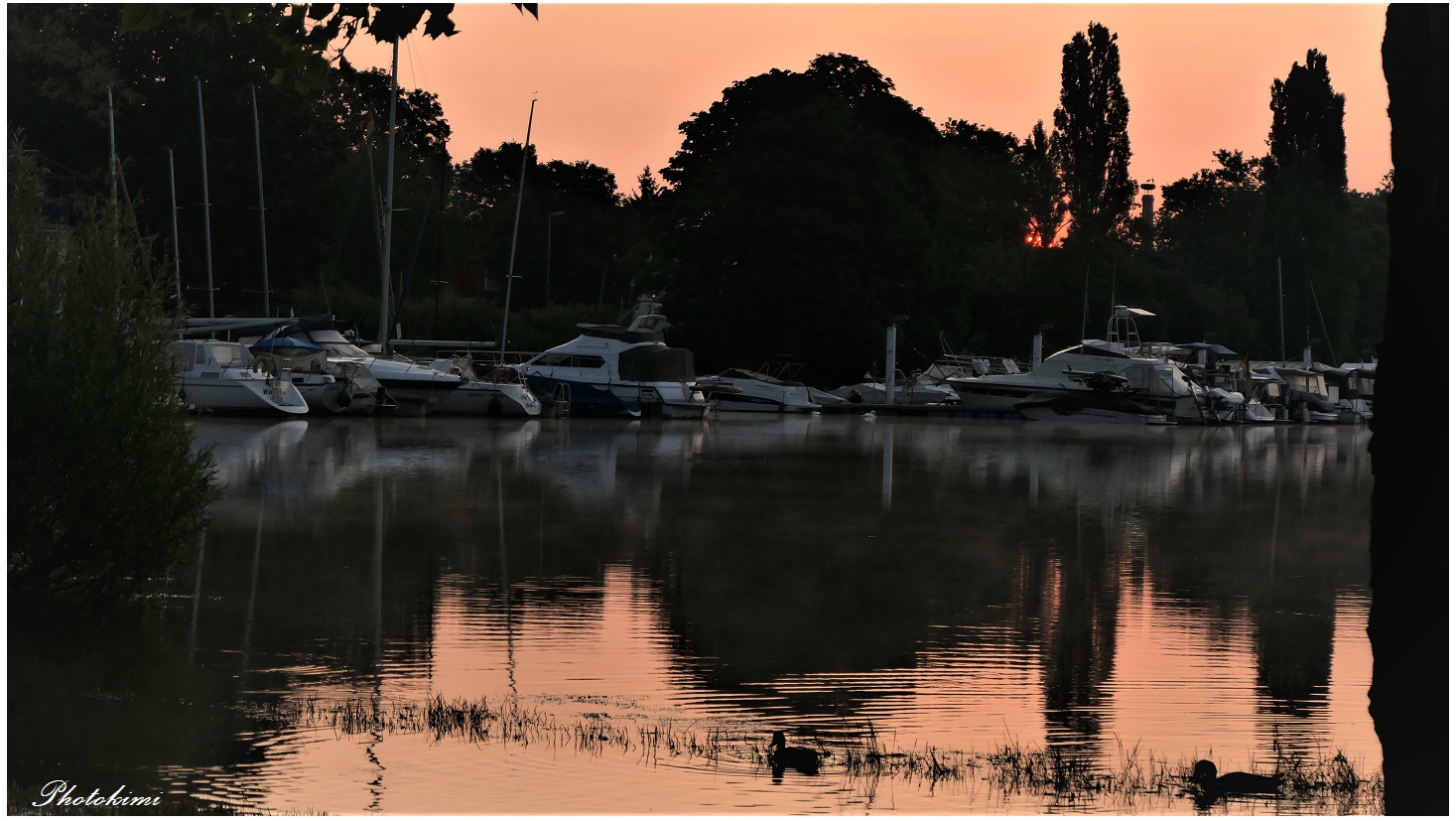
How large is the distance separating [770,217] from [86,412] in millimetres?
67939

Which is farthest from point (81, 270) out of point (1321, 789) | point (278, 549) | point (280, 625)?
point (1321, 789)

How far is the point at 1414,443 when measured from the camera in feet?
27.4

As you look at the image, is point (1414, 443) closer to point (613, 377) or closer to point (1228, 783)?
point (1228, 783)

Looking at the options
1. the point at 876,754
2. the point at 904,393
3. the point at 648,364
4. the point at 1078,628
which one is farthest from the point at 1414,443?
the point at 904,393

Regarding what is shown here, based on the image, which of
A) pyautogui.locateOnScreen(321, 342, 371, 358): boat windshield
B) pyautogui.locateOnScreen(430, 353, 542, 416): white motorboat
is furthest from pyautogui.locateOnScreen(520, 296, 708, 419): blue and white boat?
pyautogui.locateOnScreen(321, 342, 371, 358): boat windshield

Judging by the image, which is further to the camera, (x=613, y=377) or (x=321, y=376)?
(x=613, y=377)

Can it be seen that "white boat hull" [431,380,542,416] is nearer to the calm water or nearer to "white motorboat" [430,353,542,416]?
"white motorboat" [430,353,542,416]

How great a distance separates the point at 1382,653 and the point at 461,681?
642 cm

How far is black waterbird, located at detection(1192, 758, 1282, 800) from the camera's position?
9.86 meters

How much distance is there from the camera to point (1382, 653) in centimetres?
855

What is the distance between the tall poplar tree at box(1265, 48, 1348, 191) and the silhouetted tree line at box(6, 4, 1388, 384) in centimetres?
12

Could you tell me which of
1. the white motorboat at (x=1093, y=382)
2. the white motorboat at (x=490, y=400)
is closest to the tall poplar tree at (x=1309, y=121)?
the white motorboat at (x=1093, y=382)

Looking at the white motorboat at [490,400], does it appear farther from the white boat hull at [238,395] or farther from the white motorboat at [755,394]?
the white motorboat at [755,394]

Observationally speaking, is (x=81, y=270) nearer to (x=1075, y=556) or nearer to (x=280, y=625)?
(x=280, y=625)
